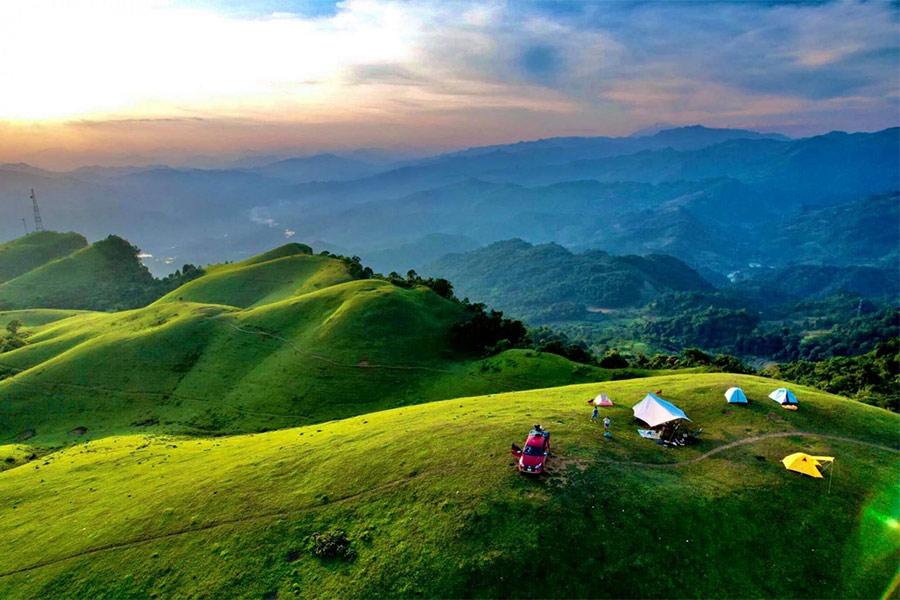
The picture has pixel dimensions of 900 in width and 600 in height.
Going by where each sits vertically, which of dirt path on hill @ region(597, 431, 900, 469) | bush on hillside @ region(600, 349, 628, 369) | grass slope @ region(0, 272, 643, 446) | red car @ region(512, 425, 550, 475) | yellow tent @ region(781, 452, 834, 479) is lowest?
A: bush on hillside @ region(600, 349, 628, 369)

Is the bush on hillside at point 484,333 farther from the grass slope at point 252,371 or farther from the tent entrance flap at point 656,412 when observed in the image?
the tent entrance flap at point 656,412

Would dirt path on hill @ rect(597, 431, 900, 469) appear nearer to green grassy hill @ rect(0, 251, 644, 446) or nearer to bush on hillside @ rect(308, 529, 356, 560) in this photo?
bush on hillside @ rect(308, 529, 356, 560)

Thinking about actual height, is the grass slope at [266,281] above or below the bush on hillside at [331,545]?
below

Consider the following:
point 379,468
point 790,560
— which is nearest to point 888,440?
point 790,560

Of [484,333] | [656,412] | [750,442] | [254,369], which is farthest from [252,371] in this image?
[750,442]

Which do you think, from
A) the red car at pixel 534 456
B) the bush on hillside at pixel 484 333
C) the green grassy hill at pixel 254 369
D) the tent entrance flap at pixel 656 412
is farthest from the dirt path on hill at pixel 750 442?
the bush on hillside at pixel 484 333

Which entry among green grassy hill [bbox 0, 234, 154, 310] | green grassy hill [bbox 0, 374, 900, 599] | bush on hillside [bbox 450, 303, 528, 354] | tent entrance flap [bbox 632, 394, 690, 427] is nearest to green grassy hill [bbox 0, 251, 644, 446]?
bush on hillside [bbox 450, 303, 528, 354]
